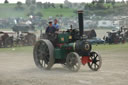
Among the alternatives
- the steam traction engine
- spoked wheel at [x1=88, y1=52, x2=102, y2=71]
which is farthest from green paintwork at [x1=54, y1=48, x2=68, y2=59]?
spoked wheel at [x1=88, y1=52, x2=102, y2=71]

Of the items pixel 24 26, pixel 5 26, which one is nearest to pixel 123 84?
pixel 24 26

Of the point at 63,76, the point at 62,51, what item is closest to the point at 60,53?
the point at 62,51

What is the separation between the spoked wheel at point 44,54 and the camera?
1283 centimetres

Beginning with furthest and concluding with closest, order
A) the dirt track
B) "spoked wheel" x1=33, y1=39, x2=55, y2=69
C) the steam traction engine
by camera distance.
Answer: "spoked wheel" x1=33, y1=39, x2=55, y2=69
the steam traction engine
the dirt track

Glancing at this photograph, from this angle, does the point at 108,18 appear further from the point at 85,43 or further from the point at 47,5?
the point at 85,43

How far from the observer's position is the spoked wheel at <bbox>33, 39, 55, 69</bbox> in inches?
505

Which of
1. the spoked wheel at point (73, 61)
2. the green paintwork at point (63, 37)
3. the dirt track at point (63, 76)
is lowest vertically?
the dirt track at point (63, 76)

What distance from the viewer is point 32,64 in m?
15.6

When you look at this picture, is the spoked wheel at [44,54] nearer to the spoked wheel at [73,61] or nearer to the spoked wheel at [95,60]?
the spoked wheel at [73,61]

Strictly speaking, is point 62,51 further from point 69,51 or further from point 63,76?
point 63,76

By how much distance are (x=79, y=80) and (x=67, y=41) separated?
2615 millimetres

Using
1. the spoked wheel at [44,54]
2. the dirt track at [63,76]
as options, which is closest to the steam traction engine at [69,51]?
the spoked wheel at [44,54]

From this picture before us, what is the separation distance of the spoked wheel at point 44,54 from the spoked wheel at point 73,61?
0.58 m

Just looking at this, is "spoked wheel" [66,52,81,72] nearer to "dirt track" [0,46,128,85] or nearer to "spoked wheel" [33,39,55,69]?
"dirt track" [0,46,128,85]
